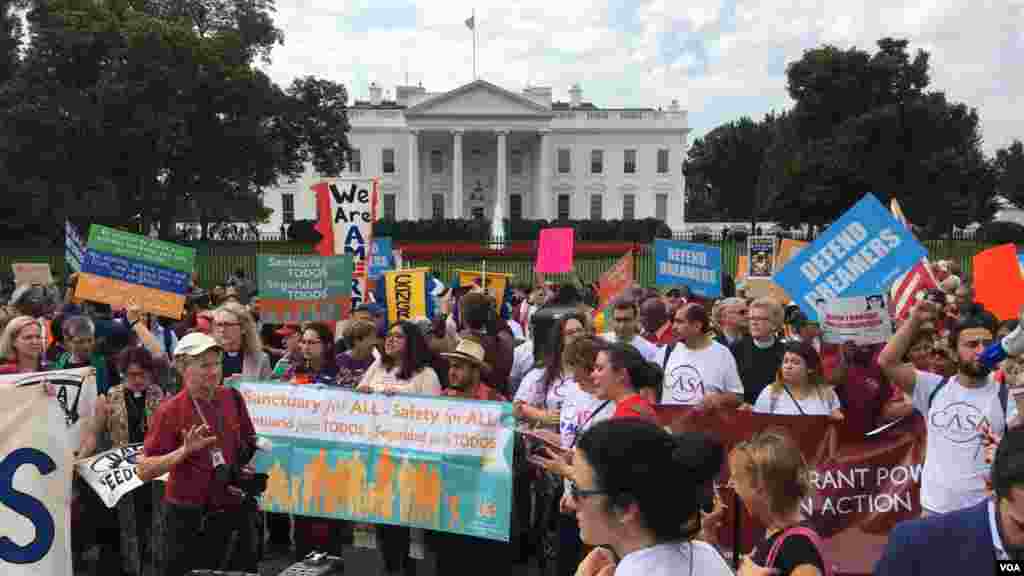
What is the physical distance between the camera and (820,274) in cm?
664

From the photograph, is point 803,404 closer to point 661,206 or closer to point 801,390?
point 801,390

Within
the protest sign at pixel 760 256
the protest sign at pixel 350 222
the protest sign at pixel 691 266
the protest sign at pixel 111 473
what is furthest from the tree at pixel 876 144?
the protest sign at pixel 111 473

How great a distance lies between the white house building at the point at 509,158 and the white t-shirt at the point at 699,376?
73801 millimetres

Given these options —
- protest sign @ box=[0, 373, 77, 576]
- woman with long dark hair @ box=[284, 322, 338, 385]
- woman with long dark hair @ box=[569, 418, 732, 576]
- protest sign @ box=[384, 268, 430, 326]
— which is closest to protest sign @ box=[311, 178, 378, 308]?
protest sign @ box=[384, 268, 430, 326]

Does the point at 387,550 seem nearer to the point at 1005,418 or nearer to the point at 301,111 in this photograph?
the point at 1005,418

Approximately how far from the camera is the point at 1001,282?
837 cm

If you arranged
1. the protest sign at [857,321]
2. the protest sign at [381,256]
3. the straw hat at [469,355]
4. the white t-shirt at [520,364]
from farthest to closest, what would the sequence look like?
1. the protest sign at [381,256]
2. the white t-shirt at [520,364]
3. the straw hat at [469,355]
4. the protest sign at [857,321]

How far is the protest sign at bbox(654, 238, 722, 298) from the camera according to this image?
1071 cm

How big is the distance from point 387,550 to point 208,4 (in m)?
41.6

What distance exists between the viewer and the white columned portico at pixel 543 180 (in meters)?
80.9

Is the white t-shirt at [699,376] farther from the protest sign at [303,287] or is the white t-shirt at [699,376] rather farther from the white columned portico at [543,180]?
the white columned portico at [543,180]

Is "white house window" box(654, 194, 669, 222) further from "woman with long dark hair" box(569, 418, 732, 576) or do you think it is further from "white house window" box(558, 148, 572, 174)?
"woman with long dark hair" box(569, 418, 732, 576)

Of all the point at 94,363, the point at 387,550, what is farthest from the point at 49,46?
the point at 387,550

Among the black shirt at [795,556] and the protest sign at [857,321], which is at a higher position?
the protest sign at [857,321]
